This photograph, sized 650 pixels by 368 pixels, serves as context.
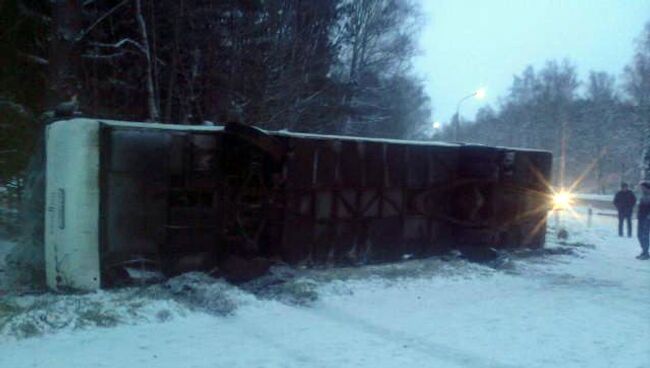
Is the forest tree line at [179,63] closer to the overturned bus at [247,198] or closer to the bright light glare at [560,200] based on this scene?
the overturned bus at [247,198]

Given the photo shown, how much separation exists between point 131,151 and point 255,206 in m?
1.97

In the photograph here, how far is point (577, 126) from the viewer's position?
2911 inches

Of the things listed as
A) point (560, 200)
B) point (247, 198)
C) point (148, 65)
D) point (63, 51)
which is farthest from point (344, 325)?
point (560, 200)

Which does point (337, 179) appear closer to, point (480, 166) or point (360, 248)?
point (360, 248)

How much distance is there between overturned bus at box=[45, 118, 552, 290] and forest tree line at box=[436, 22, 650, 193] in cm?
4824

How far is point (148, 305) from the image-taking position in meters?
7.12

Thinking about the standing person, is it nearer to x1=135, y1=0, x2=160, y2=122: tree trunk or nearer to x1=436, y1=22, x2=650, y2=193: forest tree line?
x1=135, y1=0, x2=160, y2=122: tree trunk

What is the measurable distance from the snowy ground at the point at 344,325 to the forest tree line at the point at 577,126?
50.7 meters

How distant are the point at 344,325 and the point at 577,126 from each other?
73522mm

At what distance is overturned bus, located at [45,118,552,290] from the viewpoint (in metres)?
7.87

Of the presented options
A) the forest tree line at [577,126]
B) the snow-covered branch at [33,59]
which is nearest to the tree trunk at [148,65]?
the snow-covered branch at [33,59]

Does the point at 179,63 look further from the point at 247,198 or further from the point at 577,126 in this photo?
the point at 577,126

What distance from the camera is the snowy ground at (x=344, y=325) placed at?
19.3 ft

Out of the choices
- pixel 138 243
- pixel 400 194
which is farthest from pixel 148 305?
pixel 400 194
